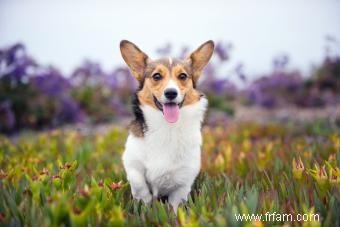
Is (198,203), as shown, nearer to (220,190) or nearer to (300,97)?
(220,190)

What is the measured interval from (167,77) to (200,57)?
570 millimetres

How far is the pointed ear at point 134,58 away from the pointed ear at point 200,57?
492 mm

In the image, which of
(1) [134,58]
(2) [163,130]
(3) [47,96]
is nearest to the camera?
(2) [163,130]

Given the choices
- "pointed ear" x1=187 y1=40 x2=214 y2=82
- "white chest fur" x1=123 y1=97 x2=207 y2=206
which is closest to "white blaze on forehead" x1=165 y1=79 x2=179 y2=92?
"white chest fur" x1=123 y1=97 x2=207 y2=206

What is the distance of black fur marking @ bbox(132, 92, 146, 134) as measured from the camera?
356 centimetres

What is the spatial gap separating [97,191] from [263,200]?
3.71ft

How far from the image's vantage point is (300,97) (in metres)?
11.2

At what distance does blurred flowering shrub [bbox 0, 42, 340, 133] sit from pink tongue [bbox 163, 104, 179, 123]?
4.99 m

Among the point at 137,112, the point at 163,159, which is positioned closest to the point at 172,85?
the point at 137,112

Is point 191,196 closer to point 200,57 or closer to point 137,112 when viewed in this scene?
point 137,112

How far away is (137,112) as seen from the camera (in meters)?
3.71

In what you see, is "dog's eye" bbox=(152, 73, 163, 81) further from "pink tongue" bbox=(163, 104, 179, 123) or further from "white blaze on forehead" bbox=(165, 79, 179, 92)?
"pink tongue" bbox=(163, 104, 179, 123)

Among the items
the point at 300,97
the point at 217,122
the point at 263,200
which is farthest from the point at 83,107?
the point at 263,200

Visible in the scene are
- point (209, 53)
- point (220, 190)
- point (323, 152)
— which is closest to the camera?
point (220, 190)
